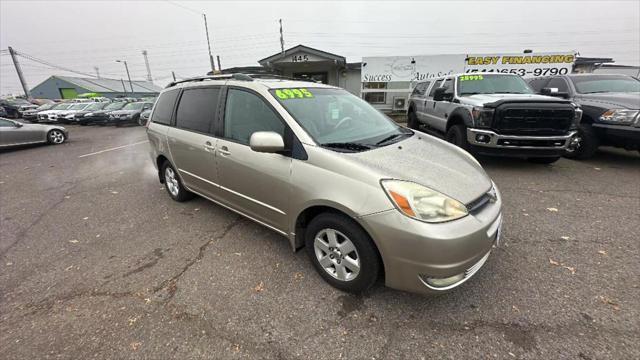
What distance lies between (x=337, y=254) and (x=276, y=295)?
640 mm

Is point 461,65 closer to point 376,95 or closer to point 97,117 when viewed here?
point 376,95

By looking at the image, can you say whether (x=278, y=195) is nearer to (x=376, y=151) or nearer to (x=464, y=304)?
(x=376, y=151)

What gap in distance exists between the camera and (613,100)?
522 centimetres

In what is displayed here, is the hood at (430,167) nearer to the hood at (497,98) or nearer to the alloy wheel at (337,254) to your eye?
the alloy wheel at (337,254)

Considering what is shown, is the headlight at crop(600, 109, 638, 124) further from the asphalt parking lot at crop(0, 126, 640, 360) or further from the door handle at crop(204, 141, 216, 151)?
the door handle at crop(204, 141, 216, 151)

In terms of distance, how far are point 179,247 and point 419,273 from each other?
259cm

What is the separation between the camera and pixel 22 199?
492cm

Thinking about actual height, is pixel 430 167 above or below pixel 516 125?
above

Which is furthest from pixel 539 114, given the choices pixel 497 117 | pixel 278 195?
pixel 278 195

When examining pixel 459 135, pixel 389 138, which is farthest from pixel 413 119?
pixel 389 138

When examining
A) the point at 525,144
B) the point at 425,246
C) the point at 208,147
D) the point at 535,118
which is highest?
the point at 208,147

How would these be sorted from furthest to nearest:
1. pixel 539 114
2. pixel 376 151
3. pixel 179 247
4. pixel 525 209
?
1. pixel 539 114
2. pixel 525 209
3. pixel 179 247
4. pixel 376 151

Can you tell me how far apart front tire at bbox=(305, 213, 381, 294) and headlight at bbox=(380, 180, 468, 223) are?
0.37 metres

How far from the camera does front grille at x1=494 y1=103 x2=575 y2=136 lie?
15.6 feet
